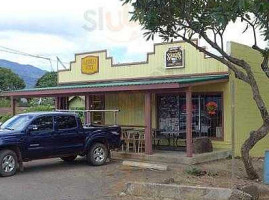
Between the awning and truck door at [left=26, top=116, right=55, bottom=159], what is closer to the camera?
truck door at [left=26, top=116, right=55, bottom=159]

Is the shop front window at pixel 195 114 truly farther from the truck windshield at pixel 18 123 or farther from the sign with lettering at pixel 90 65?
the truck windshield at pixel 18 123

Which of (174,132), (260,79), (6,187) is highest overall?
(260,79)

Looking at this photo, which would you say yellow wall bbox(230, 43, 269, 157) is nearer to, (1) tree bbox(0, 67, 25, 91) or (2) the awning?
(2) the awning

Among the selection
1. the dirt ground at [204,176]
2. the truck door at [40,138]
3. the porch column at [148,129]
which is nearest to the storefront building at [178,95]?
the porch column at [148,129]

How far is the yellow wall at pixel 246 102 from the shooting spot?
19031 mm

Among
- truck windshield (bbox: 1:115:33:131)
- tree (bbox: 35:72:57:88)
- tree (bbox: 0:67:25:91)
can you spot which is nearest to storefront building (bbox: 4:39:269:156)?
truck windshield (bbox: 1:115:33:131)

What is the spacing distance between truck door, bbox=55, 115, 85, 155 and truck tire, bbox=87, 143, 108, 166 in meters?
0.47

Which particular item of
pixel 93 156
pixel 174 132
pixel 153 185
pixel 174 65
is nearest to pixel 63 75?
pixel 174 65

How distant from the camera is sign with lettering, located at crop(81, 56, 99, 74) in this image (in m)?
23.5

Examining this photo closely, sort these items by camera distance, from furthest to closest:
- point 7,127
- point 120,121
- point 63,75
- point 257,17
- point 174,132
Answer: point 63,75 < point 120,121 < point 174,132 < point 7,127 < point 257,17

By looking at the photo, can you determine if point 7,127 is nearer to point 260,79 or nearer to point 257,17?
point 257,17

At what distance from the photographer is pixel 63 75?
25.4 meters

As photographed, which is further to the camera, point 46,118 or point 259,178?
point 46,118

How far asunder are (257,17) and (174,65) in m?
7.72
